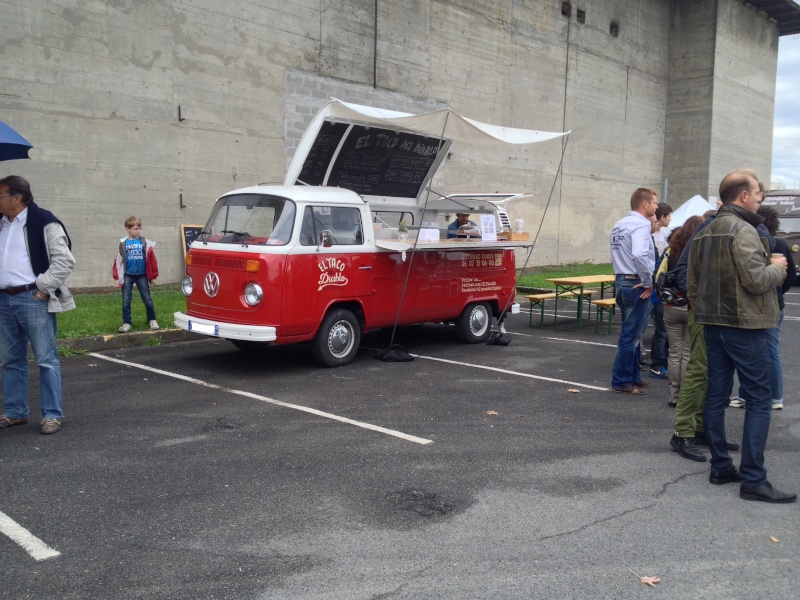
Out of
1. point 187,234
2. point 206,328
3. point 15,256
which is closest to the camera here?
point 15,256

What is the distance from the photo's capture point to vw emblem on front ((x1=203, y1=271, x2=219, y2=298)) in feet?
27.5

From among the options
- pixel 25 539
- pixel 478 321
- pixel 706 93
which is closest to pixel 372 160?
pixel 478 321

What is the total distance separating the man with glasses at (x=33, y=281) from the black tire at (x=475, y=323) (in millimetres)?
5864

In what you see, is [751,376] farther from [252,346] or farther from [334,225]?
[252,346]

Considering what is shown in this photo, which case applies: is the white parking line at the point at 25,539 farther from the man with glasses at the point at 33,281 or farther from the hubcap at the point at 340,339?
the hubcap at the point at 340,339

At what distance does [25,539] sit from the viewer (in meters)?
3.97

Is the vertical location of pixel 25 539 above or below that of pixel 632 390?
below

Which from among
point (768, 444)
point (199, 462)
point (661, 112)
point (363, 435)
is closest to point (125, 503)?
point (199, 462)

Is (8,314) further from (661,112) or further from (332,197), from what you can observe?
(661,112)

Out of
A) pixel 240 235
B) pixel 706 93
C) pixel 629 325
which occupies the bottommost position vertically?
pixel 629 325

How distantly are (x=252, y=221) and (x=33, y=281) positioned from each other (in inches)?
120

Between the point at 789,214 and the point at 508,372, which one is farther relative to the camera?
the point at 789,214

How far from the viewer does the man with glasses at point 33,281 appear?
18.9 feet

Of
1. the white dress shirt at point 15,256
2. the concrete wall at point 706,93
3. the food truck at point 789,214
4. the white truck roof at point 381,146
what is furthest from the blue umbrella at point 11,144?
the concrete wall at point 706,93
